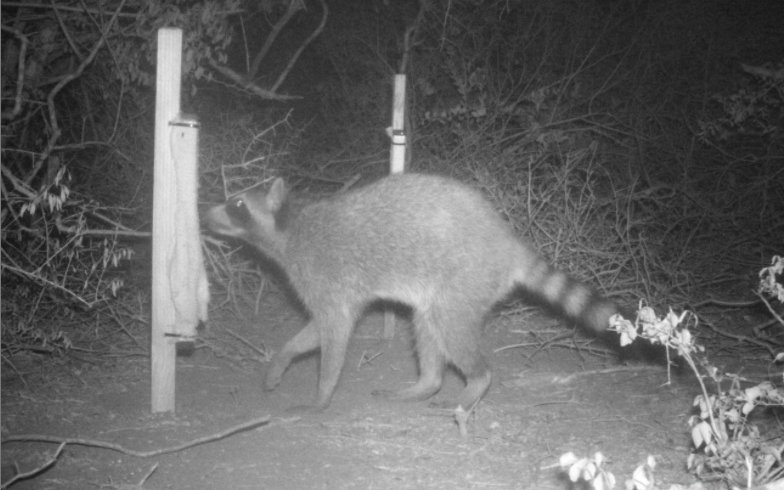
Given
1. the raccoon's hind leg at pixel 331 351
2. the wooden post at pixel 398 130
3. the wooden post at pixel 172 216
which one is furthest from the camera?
the wooden post at pixel 398 130

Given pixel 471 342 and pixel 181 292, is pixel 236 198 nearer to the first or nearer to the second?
pixel 181 292

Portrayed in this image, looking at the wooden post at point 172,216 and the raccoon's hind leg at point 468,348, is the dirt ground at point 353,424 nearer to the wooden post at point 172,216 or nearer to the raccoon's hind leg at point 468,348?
the raccoon's hind leg at point 468,348

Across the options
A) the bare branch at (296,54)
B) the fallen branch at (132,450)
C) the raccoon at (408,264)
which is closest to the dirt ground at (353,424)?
the fallen branch at (132,450)

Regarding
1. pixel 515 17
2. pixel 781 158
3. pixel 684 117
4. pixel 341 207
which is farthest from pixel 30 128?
pixel 781 158

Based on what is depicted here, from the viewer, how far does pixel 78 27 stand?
20.2 feet

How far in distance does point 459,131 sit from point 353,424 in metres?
3.64

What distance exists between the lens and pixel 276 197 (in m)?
5.80

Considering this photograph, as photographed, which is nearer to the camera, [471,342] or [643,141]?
[471,342]

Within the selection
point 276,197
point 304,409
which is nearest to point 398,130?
point 276,197

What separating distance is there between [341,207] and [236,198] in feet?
2.32

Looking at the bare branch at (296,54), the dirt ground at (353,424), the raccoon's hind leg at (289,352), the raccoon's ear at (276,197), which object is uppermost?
the bare branch at (296,54)

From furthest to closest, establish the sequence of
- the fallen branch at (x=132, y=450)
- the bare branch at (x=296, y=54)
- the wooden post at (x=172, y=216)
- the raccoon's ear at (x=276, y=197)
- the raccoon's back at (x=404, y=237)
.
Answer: the bare branch at (x=296, y=54) < the raccoon's ear at (x=276, y=197) < the raccoon's back at (x=404, y=237) < the wooden post at (x=172, y=216) < the fallen branch at (x=132, y=450)

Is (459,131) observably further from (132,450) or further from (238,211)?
(132,450)

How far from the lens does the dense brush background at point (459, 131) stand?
6.06 m
